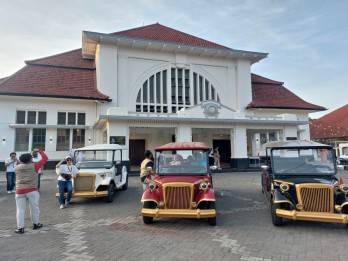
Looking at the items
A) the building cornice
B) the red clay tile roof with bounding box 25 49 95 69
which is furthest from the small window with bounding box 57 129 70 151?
the red clay tile roof with bounding box 25 49 95 69

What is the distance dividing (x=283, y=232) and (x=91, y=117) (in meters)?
18.0

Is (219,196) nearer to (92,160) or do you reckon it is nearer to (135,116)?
(92,160)

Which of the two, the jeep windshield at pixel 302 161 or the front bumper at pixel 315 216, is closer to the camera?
the front bumper at pixel 315 216

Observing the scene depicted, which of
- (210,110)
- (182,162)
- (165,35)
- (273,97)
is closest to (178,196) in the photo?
(182,162)

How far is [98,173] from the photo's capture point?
8430mm

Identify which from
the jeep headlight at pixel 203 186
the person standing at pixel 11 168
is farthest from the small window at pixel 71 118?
the jeep headlight at pixel 203 186

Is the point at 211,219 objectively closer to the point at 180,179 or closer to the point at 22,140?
the point at 180,179

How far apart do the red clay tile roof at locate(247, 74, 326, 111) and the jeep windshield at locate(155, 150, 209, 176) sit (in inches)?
689

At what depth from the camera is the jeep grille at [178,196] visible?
19.0 feet

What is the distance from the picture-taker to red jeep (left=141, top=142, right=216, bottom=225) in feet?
18.5

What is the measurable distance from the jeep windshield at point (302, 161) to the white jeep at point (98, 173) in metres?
5.33

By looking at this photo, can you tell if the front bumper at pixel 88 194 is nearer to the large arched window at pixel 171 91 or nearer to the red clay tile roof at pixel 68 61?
the large arched window at pixel 171 91

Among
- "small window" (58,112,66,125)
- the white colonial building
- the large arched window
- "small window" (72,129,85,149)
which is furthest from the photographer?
the large arched window

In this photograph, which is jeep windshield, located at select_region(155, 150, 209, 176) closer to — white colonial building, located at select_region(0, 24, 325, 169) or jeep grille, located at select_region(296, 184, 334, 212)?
jeep grille, located at select_region(296, 184, 334, 212)
